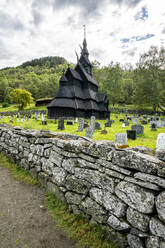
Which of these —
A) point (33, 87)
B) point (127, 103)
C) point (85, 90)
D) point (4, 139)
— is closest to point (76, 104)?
point (85, 90)

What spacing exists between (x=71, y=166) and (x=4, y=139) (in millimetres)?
5679

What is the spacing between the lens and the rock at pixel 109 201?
7.73 ft

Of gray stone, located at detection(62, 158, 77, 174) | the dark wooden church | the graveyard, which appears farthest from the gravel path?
the dark wooden church

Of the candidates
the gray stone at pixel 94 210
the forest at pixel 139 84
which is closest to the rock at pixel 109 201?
the gray stone at pixel 94 210

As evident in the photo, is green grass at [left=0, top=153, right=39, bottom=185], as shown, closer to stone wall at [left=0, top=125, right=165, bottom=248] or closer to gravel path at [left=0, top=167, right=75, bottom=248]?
gravel path at [left=0, top=167, right=75, bottom=248]

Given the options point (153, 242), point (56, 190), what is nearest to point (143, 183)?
point (153, 242)

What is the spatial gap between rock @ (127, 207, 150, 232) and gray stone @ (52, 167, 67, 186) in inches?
71.0

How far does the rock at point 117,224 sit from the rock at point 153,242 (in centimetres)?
33

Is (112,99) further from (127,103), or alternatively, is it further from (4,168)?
(4,168)

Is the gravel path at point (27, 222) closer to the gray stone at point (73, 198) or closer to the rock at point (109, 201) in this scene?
the gray stone at point (73, 198)

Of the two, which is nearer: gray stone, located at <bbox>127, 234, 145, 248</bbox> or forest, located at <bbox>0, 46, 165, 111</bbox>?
gray stone, located at <bbox>127, 234, 145, 248</bbox>

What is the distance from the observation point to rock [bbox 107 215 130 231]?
89.3 inches

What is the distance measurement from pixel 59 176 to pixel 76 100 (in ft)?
90.2

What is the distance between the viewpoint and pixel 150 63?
40.7m
